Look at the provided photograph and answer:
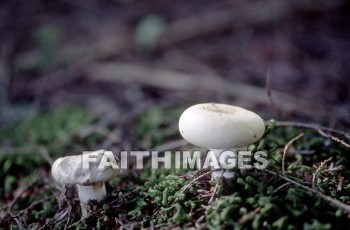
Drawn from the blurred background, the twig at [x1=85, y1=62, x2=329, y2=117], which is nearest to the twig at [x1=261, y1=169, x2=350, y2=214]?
the twig at [x1=85, y1=62, x2=329, y2=117]

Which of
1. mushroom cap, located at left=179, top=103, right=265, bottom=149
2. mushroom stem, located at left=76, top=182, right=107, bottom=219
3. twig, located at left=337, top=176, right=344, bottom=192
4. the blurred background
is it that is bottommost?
mushroom stem, located at left=76, top=182, right=107, bottom=219

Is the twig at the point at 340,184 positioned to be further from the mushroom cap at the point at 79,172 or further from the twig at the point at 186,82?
the twig at the point at 186,82

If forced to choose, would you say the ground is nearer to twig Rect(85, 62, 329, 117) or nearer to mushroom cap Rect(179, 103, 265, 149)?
twig Rect(85, 62, 329, 117)

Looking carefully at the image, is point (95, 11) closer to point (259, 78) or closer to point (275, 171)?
point (259, 78)

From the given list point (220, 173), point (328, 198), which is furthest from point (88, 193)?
point (328, 198)

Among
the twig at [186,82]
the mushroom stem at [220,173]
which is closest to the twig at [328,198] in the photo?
the mushroom stem at [220,173]

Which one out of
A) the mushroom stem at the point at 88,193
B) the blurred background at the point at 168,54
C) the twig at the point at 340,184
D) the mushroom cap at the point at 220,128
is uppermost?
the blurred background at the point at 168,54

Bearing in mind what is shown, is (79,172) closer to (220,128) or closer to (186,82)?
(220,128)
